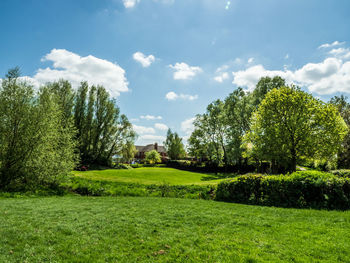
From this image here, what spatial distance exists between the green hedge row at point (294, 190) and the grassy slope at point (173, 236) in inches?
66.6

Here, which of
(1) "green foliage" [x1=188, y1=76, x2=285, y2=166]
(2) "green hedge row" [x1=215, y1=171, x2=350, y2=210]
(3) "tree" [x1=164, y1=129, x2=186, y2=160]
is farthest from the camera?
(3) "tree" [x1=164, y1=129, x2=186, y2=160]

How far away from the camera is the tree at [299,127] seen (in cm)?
1909

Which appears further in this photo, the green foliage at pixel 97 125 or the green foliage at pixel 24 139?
the green foliage at pixel 97 125

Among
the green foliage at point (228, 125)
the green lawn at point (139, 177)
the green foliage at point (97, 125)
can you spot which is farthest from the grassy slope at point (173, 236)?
the green foliage at point (97, 125)

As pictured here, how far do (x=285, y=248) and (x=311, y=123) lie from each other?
61.3 feet

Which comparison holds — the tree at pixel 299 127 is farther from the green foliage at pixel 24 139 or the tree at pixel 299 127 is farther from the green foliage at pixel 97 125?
the green foliage at pixel 97 125

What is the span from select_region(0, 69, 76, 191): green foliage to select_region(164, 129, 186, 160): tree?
203 ft

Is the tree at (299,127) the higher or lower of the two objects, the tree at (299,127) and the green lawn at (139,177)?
the higher

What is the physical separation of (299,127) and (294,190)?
1138 cm

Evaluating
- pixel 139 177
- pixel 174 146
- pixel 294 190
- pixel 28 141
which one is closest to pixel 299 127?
pixel 294 190

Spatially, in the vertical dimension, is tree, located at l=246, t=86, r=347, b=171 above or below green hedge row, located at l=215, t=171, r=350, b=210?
above

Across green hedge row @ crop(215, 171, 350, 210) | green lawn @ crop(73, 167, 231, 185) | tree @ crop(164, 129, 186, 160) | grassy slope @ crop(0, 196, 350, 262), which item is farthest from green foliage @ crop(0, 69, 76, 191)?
tree @ crop(164, 129, 186, 160)

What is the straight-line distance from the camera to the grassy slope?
4.51 meters

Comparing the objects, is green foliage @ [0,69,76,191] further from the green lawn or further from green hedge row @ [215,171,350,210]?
green hedge row @ [215,171,350,210]
